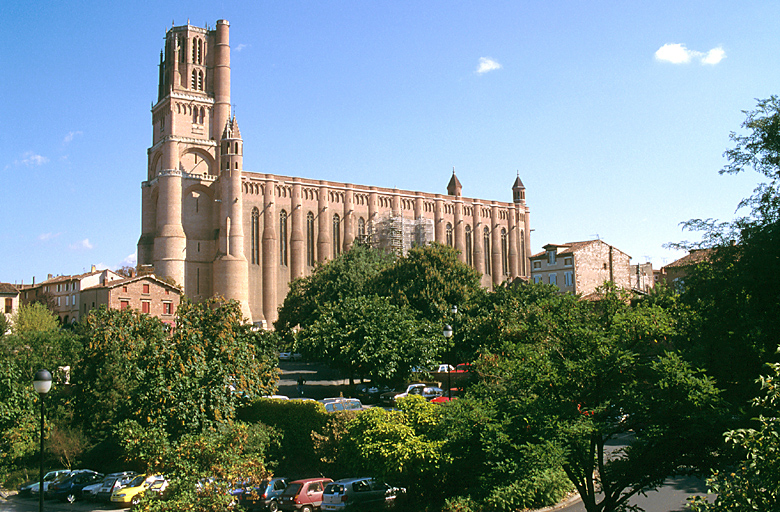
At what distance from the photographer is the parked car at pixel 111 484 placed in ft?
74.5

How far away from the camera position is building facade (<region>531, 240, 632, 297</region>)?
54844mm

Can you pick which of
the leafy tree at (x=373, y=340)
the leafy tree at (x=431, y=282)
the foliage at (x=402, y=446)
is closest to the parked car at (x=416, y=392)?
the leafy tree at (x=373, y=340)

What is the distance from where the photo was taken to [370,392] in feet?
111

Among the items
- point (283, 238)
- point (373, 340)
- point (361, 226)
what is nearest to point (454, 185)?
point (361, 226)

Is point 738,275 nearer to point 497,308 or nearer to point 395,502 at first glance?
point 395,502

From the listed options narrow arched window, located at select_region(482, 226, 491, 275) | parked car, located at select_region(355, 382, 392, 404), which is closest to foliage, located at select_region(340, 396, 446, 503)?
parked car, located at select_region(355, 382, 392, 404)

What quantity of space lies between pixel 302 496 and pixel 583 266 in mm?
40360

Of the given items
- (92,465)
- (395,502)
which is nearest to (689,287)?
(395,502)

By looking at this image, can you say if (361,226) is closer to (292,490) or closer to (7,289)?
(7,289)

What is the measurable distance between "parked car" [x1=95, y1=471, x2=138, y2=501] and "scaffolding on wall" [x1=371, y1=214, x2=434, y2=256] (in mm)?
52324

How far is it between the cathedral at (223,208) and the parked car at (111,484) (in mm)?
A: 38846

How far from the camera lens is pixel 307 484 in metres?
20.2

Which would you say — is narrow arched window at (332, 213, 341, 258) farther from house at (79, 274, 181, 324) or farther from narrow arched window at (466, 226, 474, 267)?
house at (79, 274, 181, 324)

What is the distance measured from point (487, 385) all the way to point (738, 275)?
7.28 metres
